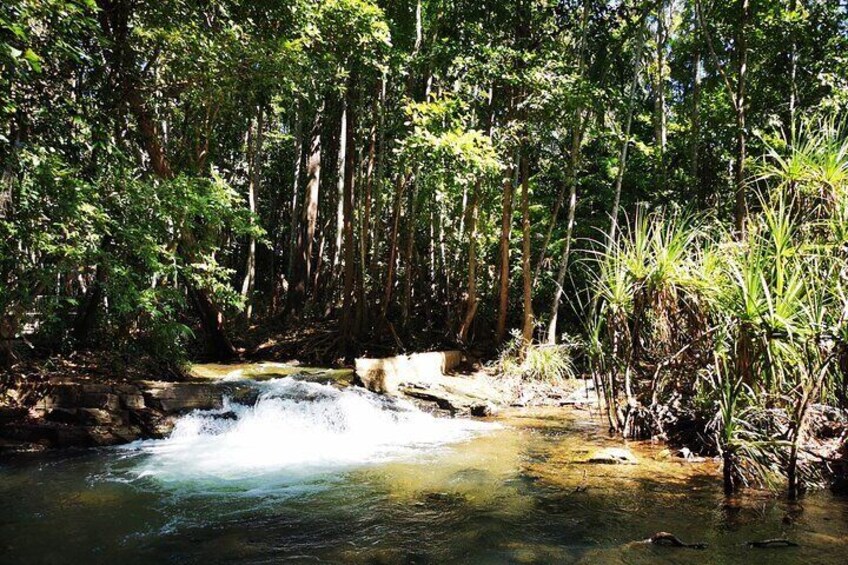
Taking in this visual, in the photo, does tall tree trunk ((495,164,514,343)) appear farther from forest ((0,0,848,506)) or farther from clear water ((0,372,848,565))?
clear water ((0,372,848,565))

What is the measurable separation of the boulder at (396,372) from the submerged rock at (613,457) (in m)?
4.12

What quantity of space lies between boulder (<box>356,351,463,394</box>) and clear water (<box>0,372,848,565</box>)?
2124mm

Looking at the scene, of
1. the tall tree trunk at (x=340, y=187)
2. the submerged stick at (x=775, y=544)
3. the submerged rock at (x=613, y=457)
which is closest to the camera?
the submerged stick at (x=775, y=544)

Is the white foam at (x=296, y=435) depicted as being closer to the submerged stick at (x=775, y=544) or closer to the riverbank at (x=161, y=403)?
the riverbank at (x=161, y=403)

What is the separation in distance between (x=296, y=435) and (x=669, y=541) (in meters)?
4.82

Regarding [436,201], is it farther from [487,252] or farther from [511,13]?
[511,13]

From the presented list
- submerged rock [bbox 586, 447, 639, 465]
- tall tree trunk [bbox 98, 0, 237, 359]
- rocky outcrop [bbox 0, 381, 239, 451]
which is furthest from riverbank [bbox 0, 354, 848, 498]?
tall tree trunk [bbox 98, 0, 237, 359]

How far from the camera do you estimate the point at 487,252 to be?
14742 millimetres

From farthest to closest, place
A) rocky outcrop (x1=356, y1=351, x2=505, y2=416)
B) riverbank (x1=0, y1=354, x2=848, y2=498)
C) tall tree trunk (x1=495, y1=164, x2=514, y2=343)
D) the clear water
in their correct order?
tall tree trunk (x1=495, y1=164, x2=514, y2=343)
rocky outcrop (x1=356, y1=351, x2=505, y2=416)
riverbank (x1=0, y1=354, x2=848, y2=498)
the clear water

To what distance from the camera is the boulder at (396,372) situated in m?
8.90

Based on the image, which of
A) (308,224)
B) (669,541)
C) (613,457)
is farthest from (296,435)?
(308,224)

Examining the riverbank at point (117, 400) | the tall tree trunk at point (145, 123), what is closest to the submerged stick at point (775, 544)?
the riverbank at point (117, 400)

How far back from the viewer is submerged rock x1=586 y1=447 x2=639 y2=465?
4980mm

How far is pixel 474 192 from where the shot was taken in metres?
11.1
